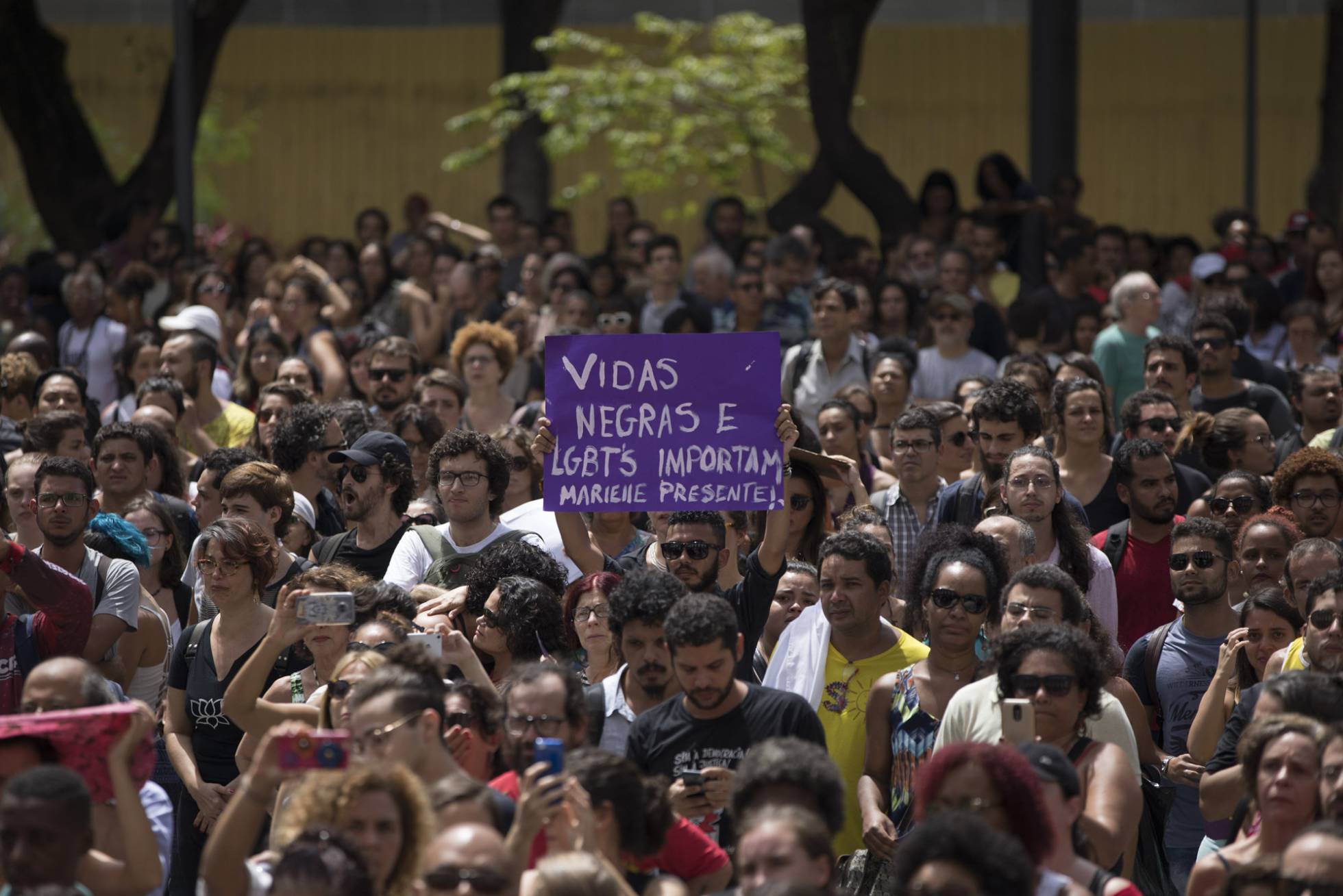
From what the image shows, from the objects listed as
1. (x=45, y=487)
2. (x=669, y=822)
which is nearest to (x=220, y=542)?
(x=45, y=487)

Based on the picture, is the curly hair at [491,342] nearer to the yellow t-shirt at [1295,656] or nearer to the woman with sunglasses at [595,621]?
the woman with sunglasses at [595,621]

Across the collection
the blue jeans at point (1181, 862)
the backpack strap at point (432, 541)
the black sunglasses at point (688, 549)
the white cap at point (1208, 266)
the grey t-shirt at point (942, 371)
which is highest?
the white cap at point (1208, 266)

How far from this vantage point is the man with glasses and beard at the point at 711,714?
248 inches

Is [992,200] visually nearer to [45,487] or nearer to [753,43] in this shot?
[753,43]

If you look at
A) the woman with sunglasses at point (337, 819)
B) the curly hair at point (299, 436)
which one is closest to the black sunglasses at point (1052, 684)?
the woman with sunglasses at point (337, 819)

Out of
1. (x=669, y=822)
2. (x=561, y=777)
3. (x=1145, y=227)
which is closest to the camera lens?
(x=561, y=777)

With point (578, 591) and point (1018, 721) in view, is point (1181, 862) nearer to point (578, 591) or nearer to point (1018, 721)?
point (1018, 721)

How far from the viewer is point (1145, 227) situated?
28.2 meters

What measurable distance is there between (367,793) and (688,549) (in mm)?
2778

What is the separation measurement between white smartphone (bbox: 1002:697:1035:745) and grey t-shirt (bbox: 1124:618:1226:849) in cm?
204

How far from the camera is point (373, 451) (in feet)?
29.1

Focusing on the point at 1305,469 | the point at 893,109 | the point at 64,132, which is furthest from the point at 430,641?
the point at 893,109

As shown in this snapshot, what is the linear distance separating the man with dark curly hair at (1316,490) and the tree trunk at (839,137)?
29.0ft

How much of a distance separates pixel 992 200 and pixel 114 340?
6908 mm
